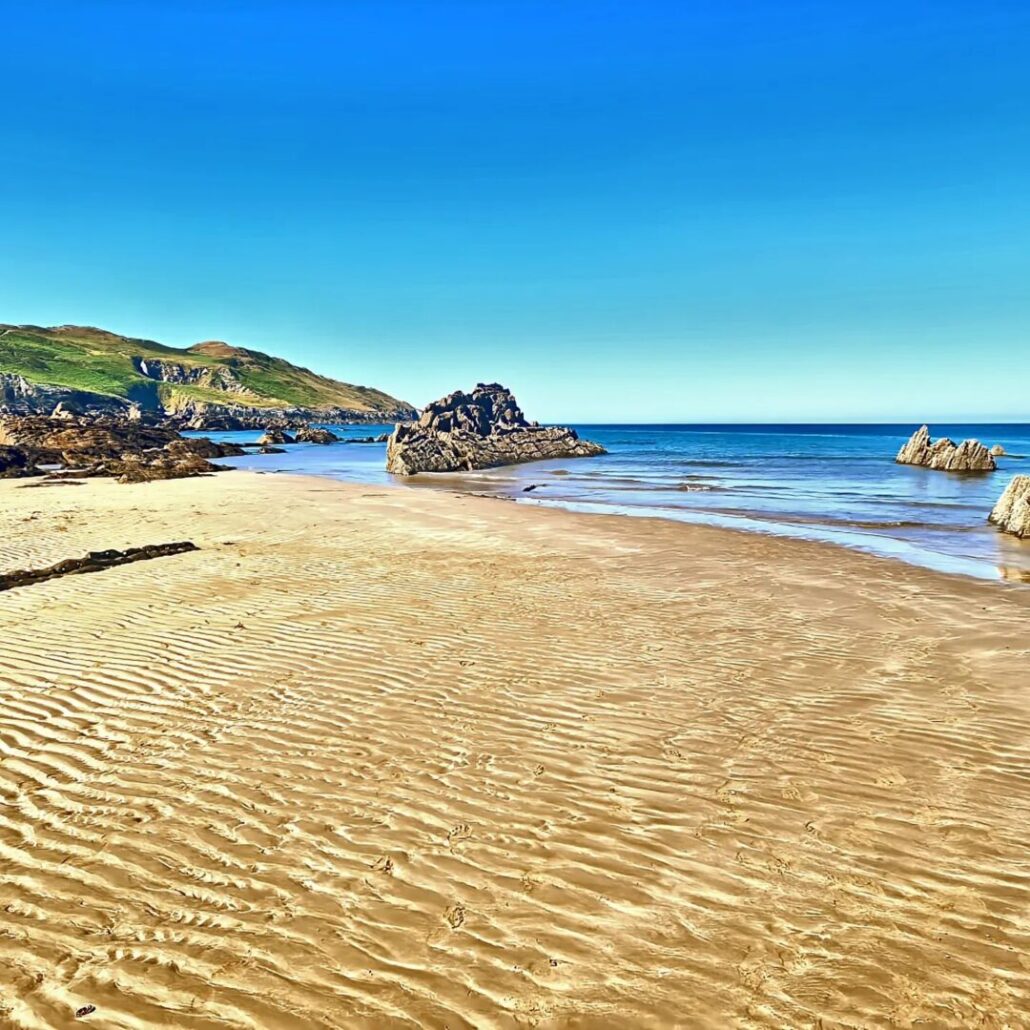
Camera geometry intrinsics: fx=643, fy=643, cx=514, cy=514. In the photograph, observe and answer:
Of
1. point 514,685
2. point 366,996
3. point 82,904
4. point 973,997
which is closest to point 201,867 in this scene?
point 82,904

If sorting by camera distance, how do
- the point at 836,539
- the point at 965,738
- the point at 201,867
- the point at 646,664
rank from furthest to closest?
the point at 836,539
the point at 646,664
the point at 965,738
the point at 201,867

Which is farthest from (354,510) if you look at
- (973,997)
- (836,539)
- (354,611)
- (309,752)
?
(973,997)

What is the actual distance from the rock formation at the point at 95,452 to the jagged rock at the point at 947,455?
55761 millimetres

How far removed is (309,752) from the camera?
6164mm

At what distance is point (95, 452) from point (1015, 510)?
52847 millimetres

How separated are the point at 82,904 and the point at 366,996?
2.04 metres

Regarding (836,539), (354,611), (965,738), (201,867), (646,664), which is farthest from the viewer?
(836,539)

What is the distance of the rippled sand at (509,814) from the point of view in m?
3.47

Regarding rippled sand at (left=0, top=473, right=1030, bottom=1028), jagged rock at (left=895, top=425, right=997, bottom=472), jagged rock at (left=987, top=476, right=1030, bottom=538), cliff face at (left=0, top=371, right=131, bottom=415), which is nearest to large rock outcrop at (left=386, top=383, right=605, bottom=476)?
jagged rock at (left=895, top=425, right=997, bottom=472)

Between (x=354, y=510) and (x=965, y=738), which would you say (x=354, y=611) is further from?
(x=354, y=510)

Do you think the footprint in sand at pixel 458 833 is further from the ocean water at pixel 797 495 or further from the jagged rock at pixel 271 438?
the jagged rock at pixel 271 438

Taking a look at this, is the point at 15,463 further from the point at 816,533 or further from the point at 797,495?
the point at 797,495

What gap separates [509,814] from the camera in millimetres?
5168

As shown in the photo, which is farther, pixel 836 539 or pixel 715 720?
pixel 836 539
